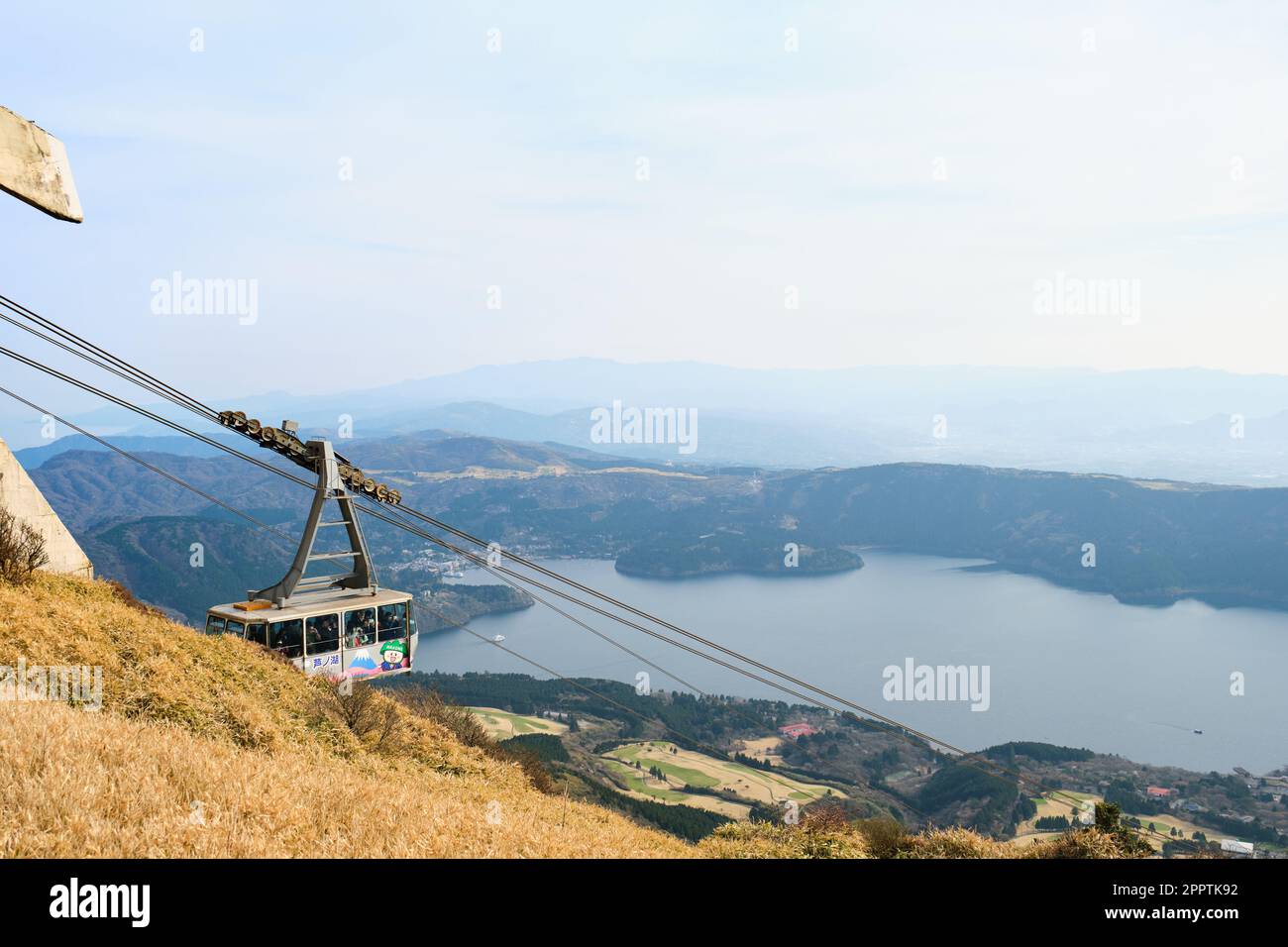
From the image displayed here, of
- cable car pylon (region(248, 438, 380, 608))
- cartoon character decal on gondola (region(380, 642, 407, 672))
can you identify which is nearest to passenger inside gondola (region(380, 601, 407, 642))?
cartoon character decal on gondola (region(380, 642, 407, 672))

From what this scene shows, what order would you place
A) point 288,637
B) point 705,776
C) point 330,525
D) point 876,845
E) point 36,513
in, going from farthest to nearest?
point 705,776 → point 330,525 → point 288,637 → point 36,513 → point 876,845

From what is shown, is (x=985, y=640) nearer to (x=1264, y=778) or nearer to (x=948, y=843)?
(x=1264, y=778)

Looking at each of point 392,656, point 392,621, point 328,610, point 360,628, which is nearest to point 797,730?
point 392,656

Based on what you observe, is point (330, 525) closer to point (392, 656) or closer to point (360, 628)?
point (360, 628)

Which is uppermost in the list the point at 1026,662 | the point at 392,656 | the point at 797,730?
the point at 392,656

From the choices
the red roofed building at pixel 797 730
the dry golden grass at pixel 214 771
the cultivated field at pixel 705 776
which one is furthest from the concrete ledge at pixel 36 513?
the red roofed building at pixel 797 730
